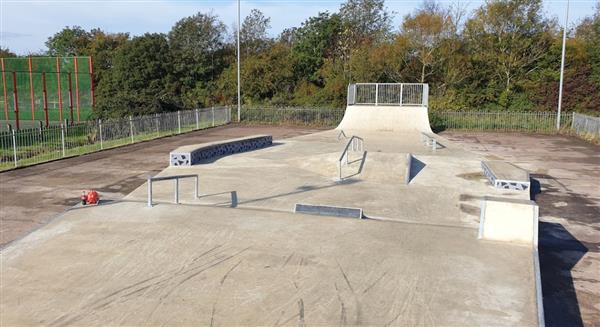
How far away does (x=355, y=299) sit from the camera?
14.8ft

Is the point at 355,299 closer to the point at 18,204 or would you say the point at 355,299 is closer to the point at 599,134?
the point at 18,204

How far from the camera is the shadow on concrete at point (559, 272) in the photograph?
4957 millimetres

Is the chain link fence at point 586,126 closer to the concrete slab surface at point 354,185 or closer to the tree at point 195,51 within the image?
the concrete slab surface at point 354,185

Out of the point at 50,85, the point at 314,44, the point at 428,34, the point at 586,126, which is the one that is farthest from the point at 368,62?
the point at 50,85

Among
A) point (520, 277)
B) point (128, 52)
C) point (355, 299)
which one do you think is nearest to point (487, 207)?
point (520, 277)

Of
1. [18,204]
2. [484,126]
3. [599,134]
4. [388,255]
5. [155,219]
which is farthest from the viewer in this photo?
[484,126]

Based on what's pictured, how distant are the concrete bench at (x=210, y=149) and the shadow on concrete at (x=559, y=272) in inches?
326

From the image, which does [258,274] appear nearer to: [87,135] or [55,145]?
[55,145]

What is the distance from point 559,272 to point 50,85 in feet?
134

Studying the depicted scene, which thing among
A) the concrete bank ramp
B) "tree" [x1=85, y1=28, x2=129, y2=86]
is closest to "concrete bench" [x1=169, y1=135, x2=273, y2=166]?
the concrete bank ramp

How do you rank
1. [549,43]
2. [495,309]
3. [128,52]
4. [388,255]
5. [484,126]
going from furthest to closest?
[128,52]
[549,43]
[484,126]
[388,255]
[495,309]

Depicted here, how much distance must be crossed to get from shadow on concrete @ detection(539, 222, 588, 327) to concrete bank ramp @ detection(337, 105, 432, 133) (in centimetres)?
1574

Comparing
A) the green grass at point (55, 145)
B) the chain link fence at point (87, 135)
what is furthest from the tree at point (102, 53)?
the green grass at point (55, 145)

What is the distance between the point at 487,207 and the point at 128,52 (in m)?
38.3
